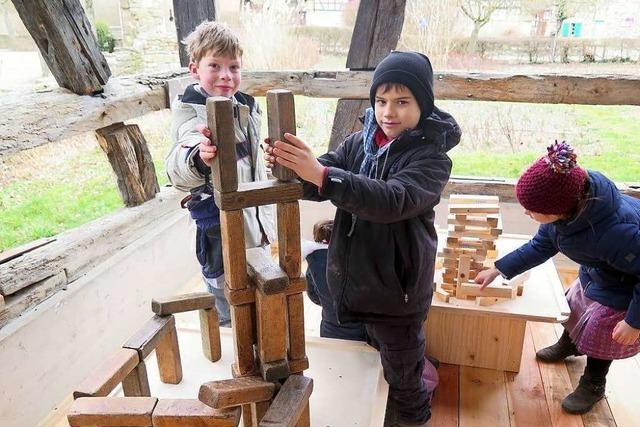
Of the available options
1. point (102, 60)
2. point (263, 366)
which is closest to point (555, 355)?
point (263, 366)

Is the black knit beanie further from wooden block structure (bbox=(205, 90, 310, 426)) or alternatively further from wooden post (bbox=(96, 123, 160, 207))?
wooden post (bbox=(96, 123, 160, 207))

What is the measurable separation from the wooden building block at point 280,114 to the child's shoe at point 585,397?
1.61 meters

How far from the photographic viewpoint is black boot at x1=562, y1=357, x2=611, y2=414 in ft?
6.26

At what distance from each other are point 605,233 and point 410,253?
2.02 feet

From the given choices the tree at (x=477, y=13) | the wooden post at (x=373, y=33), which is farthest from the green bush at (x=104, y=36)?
the tree at (x=477, y=13)

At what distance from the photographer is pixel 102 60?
2238mm

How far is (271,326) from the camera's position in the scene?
110 centimetres

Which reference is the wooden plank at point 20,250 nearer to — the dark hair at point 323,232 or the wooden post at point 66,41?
the wooden post at point 66,41

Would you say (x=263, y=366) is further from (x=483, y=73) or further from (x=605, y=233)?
(x=483, y=73)

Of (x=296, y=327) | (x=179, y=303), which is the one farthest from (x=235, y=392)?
(x=179, y=303)

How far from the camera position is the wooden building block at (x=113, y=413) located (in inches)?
39.3

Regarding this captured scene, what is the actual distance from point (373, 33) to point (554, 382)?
1.93 meters

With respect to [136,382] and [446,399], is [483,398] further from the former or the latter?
[136,382]

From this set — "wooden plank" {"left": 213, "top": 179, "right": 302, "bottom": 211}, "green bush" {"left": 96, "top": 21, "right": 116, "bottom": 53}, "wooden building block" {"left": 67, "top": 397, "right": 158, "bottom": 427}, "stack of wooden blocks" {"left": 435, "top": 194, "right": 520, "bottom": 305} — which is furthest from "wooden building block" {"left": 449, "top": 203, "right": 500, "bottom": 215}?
"green bush" {"left": 96, "top": 21, "right": 116, "bottom": 53}
